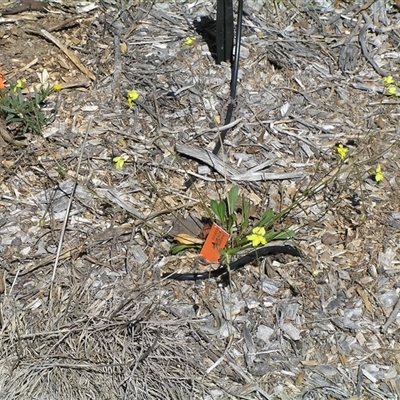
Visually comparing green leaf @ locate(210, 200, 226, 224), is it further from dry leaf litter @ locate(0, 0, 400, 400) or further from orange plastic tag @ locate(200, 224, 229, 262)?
dry leaf litter @ locate(0, 0, 400, 400)

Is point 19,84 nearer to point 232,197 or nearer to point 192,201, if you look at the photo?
point 192,201

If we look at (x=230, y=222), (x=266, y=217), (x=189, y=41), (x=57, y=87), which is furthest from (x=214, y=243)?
(x=189, y=41)

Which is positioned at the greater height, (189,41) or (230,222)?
(189,41)

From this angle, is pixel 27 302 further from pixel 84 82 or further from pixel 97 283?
pixel 84 82

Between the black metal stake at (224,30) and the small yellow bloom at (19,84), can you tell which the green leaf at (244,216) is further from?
the small yellow bloom at (19,84)

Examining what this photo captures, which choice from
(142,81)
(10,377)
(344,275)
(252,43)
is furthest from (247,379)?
(252,43)

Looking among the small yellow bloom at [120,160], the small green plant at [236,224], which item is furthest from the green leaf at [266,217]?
the small yellow bloom at [120,160]

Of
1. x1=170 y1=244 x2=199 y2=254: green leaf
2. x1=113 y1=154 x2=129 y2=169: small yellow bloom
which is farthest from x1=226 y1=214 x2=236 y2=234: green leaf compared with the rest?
x1=113 y1=154 x2=129 y2=169: small yellow bloom
